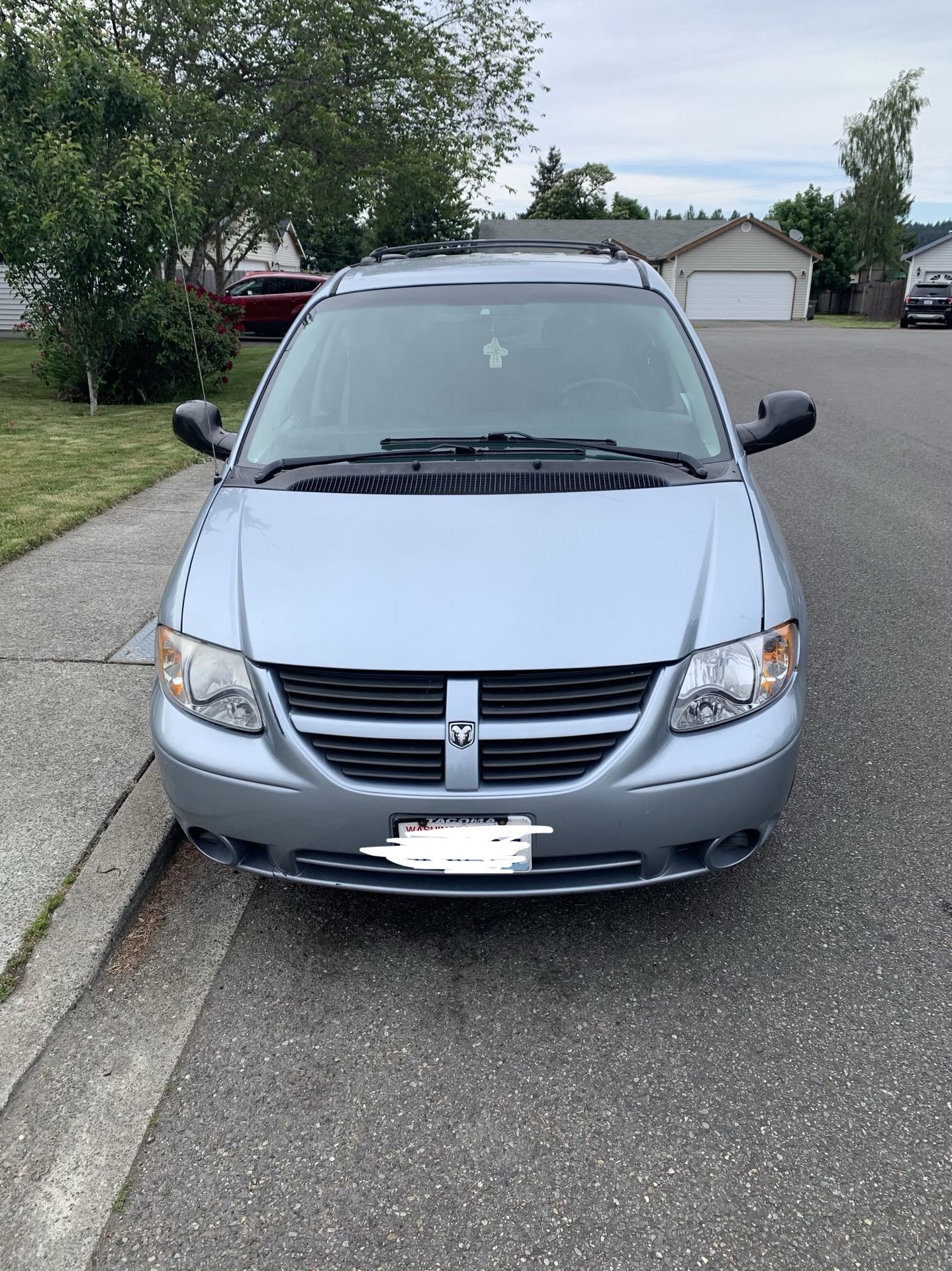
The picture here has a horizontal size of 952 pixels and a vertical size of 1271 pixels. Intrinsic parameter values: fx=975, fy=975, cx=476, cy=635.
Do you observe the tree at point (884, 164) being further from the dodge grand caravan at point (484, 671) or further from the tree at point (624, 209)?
the dodge grand caravan at point (484, 671)

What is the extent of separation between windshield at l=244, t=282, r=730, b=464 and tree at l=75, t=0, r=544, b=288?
1320 centimetres

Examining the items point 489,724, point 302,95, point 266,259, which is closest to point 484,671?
point 489,724

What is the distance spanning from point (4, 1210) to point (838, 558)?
19.1 ft

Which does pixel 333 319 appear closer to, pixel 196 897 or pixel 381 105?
pixel 196 897

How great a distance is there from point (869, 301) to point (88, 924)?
203 ft

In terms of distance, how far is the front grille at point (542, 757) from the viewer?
2.44 m

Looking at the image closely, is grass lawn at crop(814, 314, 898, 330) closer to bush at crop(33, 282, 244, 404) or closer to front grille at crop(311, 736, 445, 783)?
bush at crop(33, 282, 244, 404)

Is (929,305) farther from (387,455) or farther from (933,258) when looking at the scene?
(387,455)

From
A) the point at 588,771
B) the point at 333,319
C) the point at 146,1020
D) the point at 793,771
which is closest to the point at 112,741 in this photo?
the point at 146,1020

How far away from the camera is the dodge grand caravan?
8.04 feet

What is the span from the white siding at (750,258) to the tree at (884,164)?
540 inches

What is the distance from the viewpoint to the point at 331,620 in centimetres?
260

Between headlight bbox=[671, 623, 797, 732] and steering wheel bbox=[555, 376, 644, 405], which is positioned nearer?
headlight bbox=[671, 623, 797, 732]

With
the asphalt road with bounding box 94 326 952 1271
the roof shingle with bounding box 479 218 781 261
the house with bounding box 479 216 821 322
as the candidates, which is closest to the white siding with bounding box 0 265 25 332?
the asphalt road with bounding box 94 326 952 1271
